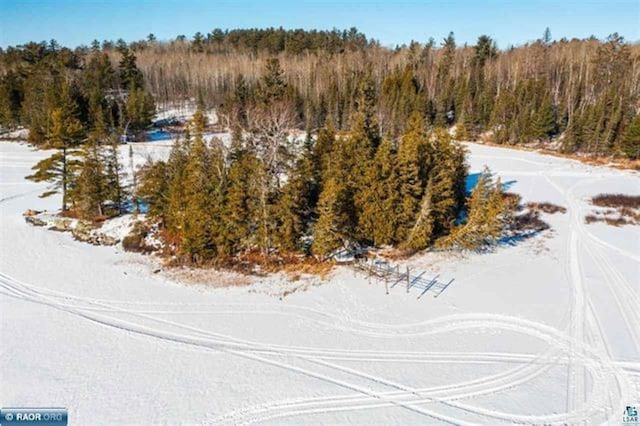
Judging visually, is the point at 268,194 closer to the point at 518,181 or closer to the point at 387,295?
the point at 387,295

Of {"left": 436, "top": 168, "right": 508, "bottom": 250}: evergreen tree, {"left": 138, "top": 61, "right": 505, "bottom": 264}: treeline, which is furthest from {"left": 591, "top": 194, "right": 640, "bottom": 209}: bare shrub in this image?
{"left": 436, "top": 168, "right": 508, "bottom": 250}: evergreen tree

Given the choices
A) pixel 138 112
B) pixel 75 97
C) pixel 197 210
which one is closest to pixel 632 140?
pixel 197 210

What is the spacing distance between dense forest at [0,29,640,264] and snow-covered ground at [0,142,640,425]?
331cm

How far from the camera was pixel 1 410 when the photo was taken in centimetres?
1373

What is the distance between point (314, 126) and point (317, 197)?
44.7 metres

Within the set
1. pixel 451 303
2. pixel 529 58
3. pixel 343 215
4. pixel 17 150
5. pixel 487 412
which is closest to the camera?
pixel 487 412

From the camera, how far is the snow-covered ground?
13609 millimetres

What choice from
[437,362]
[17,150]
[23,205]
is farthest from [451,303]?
[17,150]

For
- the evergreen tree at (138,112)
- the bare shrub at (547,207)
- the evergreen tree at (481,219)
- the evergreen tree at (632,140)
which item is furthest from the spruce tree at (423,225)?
the evergreen tree at (138,112)

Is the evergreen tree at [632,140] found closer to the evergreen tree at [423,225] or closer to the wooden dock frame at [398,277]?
the evergreen tree at [423,225]

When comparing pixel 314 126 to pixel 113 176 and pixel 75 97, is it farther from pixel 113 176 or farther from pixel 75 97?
pixel 113 176

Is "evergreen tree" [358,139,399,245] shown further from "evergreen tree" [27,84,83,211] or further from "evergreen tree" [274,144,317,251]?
"evergreen tree" [27,84,83,211]

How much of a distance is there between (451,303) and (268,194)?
452 inches

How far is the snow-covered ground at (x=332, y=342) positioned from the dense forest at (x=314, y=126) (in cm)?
331
